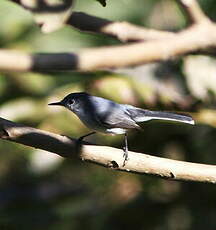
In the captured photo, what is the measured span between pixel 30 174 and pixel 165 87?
902 mm

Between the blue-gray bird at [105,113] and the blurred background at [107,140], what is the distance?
0.20ft

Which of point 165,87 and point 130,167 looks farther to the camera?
point 165,87

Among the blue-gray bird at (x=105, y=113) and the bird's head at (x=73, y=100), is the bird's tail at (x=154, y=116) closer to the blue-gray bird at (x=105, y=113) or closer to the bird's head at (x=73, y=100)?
the blue-gray bird at (x=105, y=113)

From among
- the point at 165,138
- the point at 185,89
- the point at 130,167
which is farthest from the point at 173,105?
the point at 130,167

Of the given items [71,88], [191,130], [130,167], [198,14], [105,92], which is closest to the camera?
[130,167]

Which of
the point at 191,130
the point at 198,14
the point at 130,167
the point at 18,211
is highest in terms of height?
the point at 198,14

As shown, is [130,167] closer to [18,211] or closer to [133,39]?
[133,39]

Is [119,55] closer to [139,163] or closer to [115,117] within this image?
[139,163]

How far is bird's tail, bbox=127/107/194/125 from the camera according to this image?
291cm

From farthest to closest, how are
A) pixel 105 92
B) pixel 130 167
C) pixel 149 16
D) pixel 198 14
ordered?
pixel 149 16
pixel 105 92
pixel 198 14
pixel 130 167

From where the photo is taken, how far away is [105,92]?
3070mm

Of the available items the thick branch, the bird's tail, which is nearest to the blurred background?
the bird's tail

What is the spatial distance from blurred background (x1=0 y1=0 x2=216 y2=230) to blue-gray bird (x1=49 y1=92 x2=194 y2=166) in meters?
0.06

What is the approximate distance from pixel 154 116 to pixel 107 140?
38 cm
